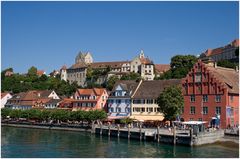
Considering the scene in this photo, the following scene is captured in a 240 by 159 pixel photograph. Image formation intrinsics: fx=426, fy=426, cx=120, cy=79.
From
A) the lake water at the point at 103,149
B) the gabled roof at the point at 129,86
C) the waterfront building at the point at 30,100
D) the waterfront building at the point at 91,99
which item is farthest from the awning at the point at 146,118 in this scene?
the waterfront building at the point at 30,100

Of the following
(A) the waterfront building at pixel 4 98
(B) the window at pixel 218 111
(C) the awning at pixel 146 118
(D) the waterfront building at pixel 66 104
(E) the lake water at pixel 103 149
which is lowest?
(E) the lake water at pixel 103 149

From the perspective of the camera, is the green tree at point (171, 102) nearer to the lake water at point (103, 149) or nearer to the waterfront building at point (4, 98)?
the lake water at point (103, 149)

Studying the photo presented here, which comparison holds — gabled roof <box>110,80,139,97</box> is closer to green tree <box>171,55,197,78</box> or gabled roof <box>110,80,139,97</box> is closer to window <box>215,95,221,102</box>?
window <box>215,95,221,102</box>

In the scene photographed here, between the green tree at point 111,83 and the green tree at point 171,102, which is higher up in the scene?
the green tree at point 111,83

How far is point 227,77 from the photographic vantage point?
82.8 meters

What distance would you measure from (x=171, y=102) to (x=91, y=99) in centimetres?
4016

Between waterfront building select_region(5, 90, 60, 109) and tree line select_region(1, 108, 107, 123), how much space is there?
1661cm

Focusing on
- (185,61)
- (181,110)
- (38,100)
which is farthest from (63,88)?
(181,110)

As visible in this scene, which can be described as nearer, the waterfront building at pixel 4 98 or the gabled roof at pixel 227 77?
the gabled roof at pixel 227 77

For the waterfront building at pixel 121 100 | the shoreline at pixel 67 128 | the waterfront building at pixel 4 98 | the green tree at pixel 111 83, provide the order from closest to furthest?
1. the shoreline at pixel 67 128
2. the waterfront building at pixel 121 100
3. the waterfront building at pixel 4 98
4. the green tree at pixel 111 83

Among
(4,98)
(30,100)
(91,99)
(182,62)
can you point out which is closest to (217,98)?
(91,99)

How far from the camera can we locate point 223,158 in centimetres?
5328

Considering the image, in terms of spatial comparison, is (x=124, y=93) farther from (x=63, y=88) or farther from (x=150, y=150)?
(x=63, y=88)

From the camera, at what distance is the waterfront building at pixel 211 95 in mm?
77938
